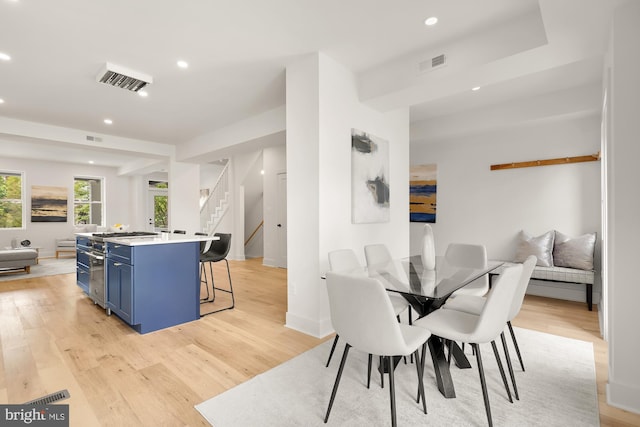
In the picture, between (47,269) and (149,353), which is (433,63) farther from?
(47,269)

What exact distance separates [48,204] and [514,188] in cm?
1135

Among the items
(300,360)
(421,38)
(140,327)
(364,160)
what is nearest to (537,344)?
(300,360)

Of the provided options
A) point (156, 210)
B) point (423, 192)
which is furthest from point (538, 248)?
point (156, 210)

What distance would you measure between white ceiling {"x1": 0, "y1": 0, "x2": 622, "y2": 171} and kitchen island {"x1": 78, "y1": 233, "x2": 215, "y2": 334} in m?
1.88

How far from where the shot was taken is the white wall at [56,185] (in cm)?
851

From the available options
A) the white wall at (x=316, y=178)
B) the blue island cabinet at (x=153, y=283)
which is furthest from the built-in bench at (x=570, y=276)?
the blue island cabinet at (x=153, y=283)

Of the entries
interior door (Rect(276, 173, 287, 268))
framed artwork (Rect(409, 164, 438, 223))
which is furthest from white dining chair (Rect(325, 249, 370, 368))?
interior door (Rect(276, 173, 287, 268))

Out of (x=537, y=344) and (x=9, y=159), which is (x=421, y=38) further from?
(x=9, y=159)

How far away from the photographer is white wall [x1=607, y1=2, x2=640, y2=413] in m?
1.91

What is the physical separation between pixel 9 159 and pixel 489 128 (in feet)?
37.0

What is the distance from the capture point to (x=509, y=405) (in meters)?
1.92

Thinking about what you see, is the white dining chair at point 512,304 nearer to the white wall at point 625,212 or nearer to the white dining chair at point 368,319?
the white wall at point 625,212

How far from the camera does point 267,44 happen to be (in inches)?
116

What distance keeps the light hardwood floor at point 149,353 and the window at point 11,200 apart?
222 inches
